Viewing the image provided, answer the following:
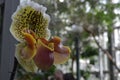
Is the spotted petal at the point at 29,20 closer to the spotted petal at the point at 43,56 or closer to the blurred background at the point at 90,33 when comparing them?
the spotted petal at the point at 43,56

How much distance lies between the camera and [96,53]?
11.0ft

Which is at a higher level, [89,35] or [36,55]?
[89,35]

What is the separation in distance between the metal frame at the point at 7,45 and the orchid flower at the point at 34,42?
→ 0.16 feet

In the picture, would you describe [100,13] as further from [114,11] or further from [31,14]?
[31,14]

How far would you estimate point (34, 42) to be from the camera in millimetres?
493

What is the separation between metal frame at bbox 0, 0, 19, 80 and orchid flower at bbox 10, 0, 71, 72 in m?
0.05

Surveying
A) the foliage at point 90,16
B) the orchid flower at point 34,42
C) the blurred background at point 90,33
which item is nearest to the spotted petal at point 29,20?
the orchid flower at point 34,42

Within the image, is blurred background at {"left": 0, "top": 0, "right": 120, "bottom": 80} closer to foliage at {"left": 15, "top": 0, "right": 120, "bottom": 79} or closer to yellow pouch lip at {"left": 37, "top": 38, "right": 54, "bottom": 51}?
foliage at {"left": 15, "top": 0, "right": 120, "bottom": 79}

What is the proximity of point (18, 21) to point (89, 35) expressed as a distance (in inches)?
97.6

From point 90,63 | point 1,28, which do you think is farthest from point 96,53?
point 1,28

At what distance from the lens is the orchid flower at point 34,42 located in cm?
49

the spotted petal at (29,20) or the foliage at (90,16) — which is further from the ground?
the foliage at (90,16)

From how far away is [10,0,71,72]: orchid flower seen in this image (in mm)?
491

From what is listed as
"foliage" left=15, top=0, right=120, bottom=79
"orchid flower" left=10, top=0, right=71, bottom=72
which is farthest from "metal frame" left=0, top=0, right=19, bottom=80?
"foliage" left=15, top=0, right=120, bottom=79
